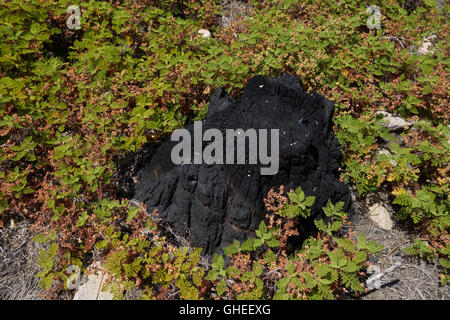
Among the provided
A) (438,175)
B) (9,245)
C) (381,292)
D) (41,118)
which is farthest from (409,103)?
(9,245)

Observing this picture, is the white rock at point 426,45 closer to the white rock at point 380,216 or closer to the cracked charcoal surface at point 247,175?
the cracked charcoal surface at point 247,175

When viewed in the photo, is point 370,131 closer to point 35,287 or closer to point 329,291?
point 329,291

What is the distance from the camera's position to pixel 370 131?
4.91 metres

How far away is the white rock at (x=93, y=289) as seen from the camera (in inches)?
139

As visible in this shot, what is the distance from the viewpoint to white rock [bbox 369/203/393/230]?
439 cm

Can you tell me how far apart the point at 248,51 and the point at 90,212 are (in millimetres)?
4131

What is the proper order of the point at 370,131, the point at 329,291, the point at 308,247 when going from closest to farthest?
A: the point at 329,291, the point at 308,247, the point at 370,131

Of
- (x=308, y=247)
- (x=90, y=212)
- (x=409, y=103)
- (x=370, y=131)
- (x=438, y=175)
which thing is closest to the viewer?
(x=308, y=247)

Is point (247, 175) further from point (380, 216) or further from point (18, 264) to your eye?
point (18, 264)

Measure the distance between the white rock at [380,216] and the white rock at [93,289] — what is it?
4.05 metres

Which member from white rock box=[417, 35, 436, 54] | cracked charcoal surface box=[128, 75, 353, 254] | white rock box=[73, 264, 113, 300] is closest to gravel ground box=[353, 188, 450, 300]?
cracked charcoal surface box=[128, 75, 353, 254]

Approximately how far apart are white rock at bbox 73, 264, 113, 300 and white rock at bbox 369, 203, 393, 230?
4054 millimetres

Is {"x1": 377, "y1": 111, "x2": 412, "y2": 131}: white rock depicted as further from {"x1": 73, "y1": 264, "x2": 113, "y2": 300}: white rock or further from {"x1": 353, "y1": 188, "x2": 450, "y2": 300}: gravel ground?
{"x1": 73, "y1": 264, "x2": 113, "y2": 300}: white rock

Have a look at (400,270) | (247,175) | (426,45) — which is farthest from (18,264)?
(426,45)
